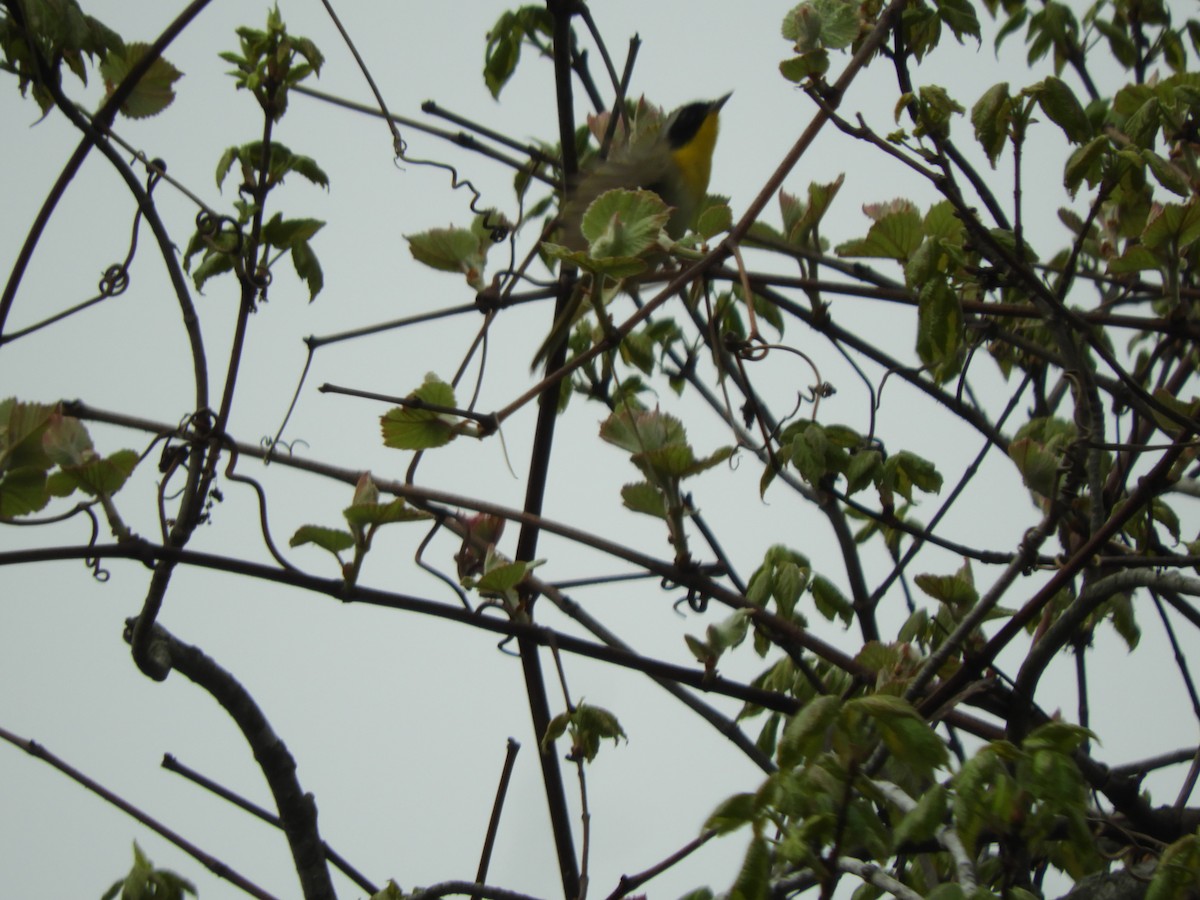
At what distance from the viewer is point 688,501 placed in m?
1.23

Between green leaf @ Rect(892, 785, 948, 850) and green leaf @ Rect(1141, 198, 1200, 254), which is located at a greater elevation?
green leaf @ Rect(1141, 198, 1200, 254)

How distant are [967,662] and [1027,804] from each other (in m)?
0.42

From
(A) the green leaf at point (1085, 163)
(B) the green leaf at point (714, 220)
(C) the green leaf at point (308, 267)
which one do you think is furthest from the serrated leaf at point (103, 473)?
(A) the green leaf at point (1085, 163)

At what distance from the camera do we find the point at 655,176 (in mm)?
1962

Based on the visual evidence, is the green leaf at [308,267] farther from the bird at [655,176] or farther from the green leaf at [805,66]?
the green leaf at [805,66]

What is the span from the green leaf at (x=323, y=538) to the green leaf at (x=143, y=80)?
0.65m

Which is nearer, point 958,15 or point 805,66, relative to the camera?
point 805,66

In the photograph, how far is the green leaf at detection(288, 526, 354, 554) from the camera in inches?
45.6

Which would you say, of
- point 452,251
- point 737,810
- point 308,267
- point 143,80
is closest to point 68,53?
point 143,80

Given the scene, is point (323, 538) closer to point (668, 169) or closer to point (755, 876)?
point (755, 876)

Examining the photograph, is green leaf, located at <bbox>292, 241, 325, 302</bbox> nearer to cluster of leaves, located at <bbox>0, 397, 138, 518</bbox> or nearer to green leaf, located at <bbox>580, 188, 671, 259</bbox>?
cluster of leaves, located at <bbox>0, 397, 138, 518</bbox>

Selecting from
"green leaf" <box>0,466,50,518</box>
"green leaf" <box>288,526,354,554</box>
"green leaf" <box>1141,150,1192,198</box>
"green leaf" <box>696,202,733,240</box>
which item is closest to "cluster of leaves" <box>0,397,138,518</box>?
"green leaf" <box>0,466,50,518</box>

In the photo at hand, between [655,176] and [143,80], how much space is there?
0.87m

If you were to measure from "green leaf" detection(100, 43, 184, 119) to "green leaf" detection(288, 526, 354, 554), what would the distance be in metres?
0.65
